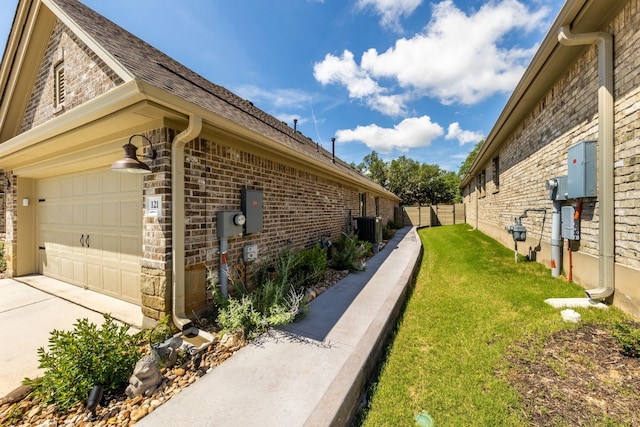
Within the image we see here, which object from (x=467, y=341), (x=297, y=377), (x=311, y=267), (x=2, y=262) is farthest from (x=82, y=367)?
(x=2, y=262)

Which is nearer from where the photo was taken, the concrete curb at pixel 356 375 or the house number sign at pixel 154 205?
the concrete curb at pixel 356 375

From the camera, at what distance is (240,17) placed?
18.7 feet

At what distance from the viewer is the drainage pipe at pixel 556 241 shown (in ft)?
16.1

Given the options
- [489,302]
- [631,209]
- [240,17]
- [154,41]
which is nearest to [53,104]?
[154,41]

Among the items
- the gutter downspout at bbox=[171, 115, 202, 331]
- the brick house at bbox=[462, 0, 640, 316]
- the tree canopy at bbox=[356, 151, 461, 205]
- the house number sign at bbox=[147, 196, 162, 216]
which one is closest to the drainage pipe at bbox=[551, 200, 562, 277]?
the brick house at bbox=[462, 0, 640, 316]

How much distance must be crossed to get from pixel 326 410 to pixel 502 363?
211cm

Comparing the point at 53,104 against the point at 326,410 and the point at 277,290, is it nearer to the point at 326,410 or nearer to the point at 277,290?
the point at 277,290

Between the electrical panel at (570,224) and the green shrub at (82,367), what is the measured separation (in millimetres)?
6833

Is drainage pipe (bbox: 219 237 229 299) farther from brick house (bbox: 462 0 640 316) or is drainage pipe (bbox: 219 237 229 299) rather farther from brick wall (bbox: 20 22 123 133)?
brick house (bbox: 462 0 640 316)

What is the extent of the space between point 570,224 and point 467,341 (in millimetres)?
3303

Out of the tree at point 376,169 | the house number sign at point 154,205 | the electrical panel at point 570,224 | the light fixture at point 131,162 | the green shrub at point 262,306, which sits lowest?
the green shrub at point 262,306

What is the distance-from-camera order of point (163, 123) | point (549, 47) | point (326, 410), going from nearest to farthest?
1. point (326, 410)
2. point (163, 123)
3. point (549, 47)

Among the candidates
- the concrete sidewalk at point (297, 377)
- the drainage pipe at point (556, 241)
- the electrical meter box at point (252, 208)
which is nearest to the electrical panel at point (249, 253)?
the electrical meter box at point (252, 208)

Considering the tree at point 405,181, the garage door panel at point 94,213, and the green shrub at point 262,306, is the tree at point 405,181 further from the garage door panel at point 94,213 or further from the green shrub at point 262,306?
the garage door panel at point 94,213
